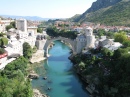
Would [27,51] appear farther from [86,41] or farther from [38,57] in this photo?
[86,41]

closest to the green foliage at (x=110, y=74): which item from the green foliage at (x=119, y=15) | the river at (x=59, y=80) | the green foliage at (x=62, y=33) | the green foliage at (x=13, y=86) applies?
the river at (x=59, y=80)

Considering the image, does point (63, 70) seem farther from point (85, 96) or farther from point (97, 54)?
point (85, 96)

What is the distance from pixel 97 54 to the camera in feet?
67.6

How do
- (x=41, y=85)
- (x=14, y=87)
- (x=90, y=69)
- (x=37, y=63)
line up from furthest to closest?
(x=37, y=63)
(x=90, y=69)
(x=41, y=85)
(x=14, y=87)

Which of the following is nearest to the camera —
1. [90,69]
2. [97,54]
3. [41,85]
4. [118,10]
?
[41,85]

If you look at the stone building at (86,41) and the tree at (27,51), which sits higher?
the stone building at (86,41)

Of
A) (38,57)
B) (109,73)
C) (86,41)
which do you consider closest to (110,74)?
(109,73)

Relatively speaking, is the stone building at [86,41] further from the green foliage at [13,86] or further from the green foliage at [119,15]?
the green foliage at [119,15]

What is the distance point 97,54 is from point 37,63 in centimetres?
641

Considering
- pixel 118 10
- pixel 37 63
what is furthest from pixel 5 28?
pixel 118 10

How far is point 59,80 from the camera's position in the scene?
18.1 metres

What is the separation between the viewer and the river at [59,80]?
1525 cm

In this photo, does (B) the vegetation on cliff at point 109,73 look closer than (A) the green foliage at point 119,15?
Yes

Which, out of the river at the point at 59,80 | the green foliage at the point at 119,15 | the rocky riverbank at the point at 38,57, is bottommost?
the river at the point at 59,80
